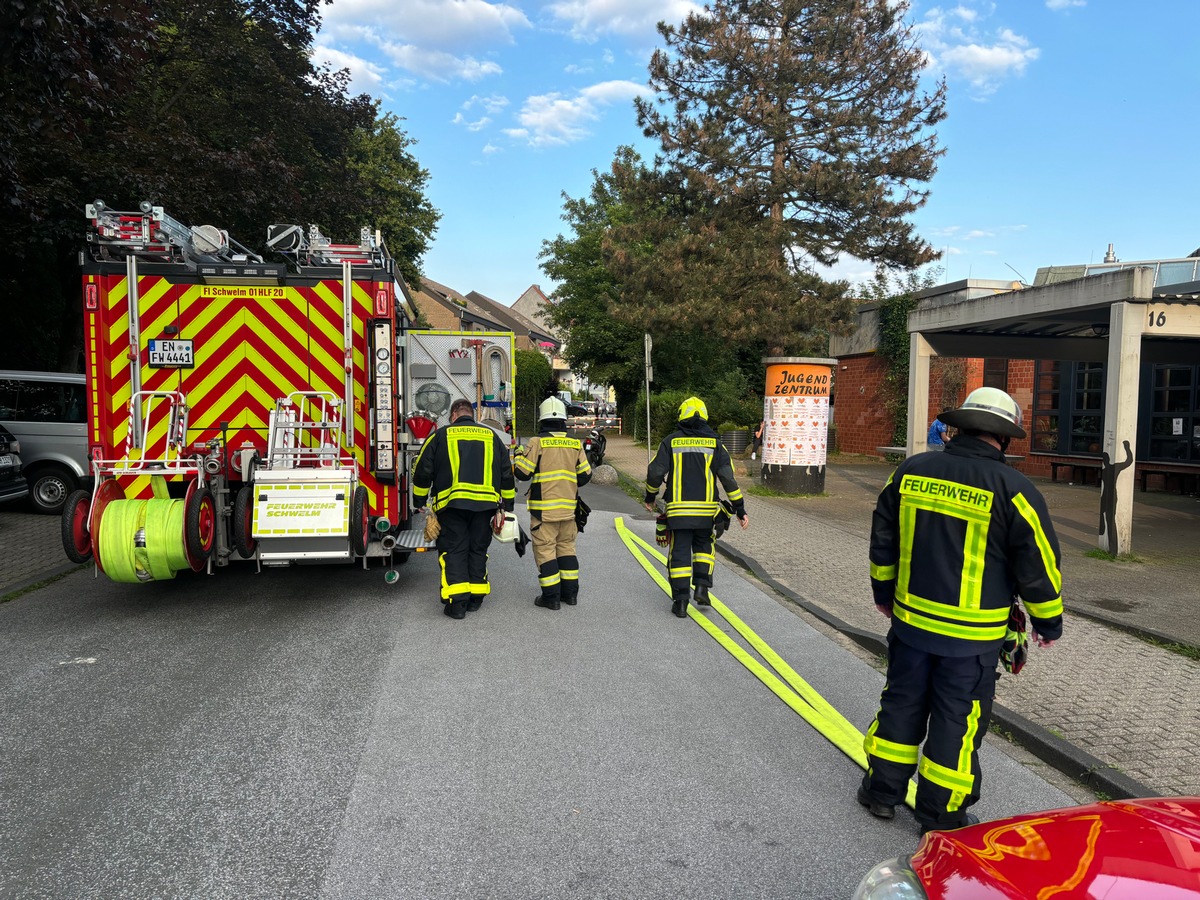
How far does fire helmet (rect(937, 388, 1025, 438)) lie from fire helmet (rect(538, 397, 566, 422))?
4.06 metres

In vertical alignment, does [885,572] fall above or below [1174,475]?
above

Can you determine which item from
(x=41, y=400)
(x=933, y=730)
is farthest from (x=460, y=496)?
(x=41, y=400)

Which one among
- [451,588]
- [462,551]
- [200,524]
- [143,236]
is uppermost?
[143,236]

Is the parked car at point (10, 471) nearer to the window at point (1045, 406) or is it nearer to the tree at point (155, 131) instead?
the tree at point (155, 131)

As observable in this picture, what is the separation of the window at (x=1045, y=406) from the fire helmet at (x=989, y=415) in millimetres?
16504

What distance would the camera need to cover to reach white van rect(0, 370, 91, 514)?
11.7m

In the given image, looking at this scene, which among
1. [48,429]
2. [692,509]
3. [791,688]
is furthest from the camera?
[48,429]

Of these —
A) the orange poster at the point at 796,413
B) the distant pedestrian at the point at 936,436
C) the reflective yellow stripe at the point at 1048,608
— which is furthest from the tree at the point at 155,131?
the orange poster at the point at 796,413

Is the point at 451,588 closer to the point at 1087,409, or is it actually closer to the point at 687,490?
the point at 687,490

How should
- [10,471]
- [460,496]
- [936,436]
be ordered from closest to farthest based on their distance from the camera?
1. [460,496]
2. [936,436]
3. [10,471]

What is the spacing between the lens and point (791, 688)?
5.13 metres

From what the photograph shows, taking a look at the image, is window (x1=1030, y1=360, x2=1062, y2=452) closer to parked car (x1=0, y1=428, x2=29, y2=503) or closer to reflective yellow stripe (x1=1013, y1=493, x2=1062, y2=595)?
reflective yellow stripe (x1=1013, y1=493, x2=1062, y2=595)

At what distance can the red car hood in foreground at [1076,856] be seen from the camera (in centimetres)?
173

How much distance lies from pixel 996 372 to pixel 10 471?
19.3 meters
